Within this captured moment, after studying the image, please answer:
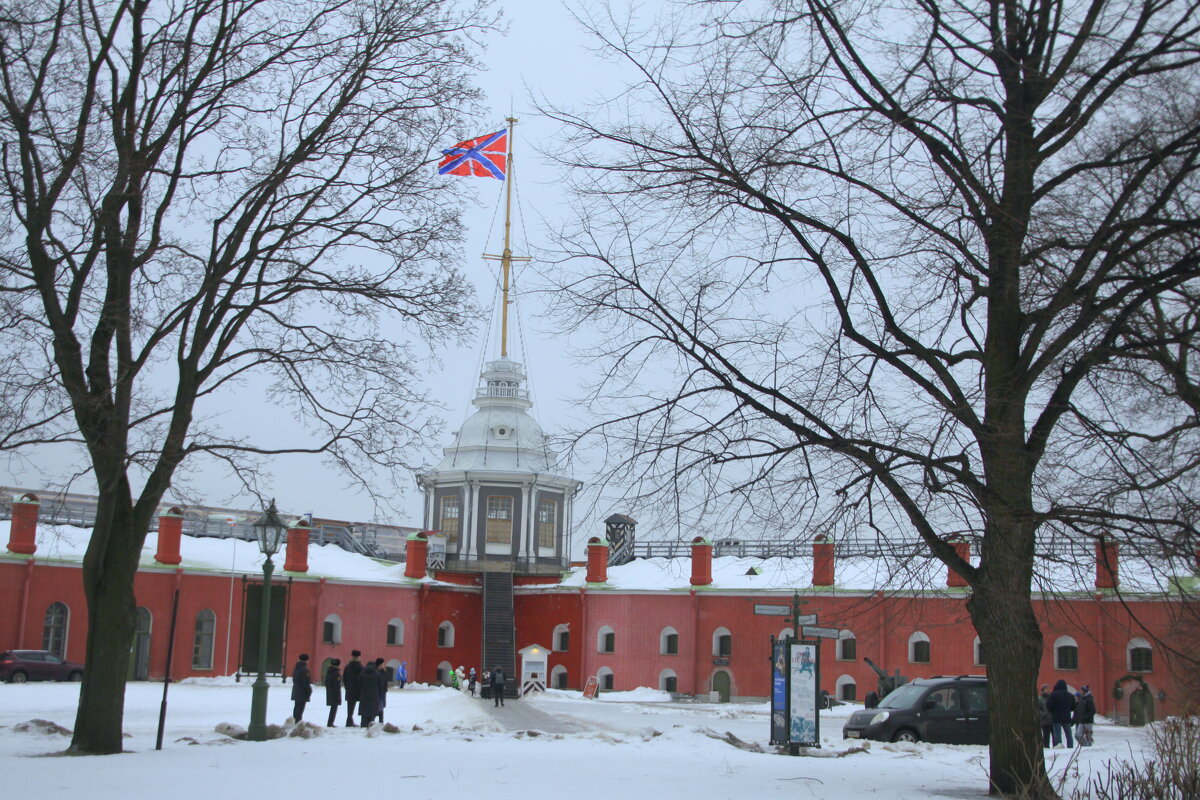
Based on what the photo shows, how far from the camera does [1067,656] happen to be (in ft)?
121

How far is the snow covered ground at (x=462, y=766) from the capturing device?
11.0 metres

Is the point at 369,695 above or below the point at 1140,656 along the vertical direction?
below

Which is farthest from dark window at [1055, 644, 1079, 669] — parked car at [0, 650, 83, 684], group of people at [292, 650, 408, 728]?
parked car at [0, 650, 83, 684]

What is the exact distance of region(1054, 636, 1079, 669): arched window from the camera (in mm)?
36688

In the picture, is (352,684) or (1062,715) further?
(1062,715)

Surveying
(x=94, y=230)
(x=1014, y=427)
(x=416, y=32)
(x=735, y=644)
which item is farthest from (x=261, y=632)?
(x=735, y=644)

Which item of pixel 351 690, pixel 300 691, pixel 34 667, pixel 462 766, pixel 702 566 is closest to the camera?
pixel 462 766

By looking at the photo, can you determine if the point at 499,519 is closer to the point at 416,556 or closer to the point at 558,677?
the point at 416,556

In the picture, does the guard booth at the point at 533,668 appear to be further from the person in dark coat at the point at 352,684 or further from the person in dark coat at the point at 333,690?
the person in dark coat at the point at 333,690

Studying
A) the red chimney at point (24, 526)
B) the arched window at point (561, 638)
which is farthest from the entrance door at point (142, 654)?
the arched window at point (561, 638)

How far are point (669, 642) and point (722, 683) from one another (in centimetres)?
261

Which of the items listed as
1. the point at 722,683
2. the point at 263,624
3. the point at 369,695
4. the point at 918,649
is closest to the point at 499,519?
the point at 722,683

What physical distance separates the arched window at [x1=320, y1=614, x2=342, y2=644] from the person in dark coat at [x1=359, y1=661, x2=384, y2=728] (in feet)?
79.1

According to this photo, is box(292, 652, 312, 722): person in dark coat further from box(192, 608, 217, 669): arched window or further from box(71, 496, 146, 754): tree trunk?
box(192, 608, 217, 669): arched window
